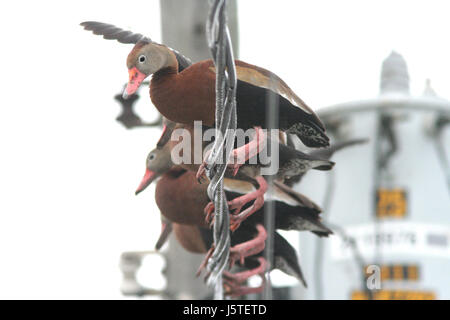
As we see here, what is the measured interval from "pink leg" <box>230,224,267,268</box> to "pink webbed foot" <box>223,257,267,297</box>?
5 cm

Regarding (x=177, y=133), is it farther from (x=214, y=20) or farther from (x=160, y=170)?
(x=214, y=20)

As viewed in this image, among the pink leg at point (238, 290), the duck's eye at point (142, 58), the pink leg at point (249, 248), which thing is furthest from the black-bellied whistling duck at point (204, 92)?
the pink leg at point (238, 290)

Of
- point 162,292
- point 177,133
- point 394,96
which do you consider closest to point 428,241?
point 394,96

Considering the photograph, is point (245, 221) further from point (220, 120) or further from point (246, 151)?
point (220, 120)

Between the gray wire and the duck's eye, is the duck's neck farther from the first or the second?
the gray wire

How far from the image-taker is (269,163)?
150 centimetres

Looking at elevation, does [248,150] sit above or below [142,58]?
below

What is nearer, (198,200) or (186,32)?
(198,200)

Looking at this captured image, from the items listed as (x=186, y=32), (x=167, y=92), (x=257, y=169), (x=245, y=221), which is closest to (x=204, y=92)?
(x=167, y=92)

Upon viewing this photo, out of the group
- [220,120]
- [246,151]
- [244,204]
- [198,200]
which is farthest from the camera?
[198,200]

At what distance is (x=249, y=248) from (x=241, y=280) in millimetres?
116

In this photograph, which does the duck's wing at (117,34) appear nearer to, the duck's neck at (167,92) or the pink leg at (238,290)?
the duck's neck at (167,92)

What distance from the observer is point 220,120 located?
1171mm

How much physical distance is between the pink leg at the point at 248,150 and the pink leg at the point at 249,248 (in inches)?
7.1
